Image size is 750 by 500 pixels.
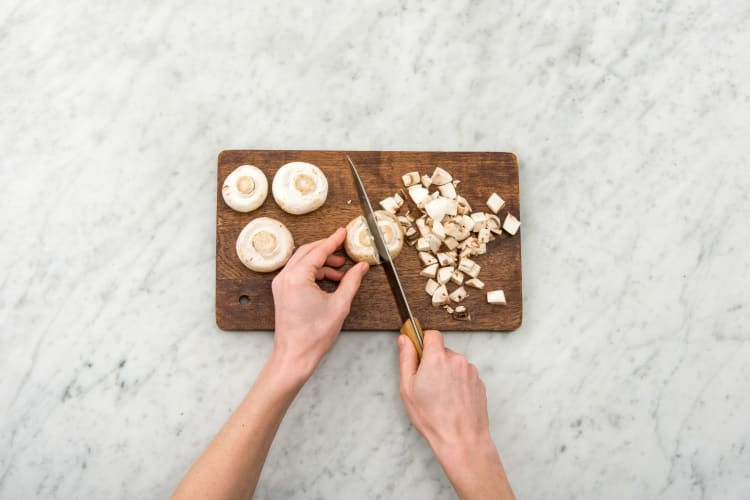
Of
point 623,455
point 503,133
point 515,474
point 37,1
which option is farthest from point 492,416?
point 37,1

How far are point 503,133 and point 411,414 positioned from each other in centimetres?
76

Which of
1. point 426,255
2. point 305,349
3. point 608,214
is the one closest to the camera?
point 305,349

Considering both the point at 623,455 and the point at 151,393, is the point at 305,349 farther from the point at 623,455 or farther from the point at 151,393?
the point at 623,455

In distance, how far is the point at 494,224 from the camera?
1.42 meters

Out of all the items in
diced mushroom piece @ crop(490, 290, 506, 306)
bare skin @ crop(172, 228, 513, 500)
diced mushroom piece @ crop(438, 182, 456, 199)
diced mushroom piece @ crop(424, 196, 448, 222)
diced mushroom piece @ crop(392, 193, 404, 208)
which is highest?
diced mushroom piece @ crop(438, 182, 456, 199)

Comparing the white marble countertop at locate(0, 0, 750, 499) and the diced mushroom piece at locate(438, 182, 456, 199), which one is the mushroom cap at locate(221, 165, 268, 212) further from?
the diced mushroom piece at locate(438, 182, 456, 199)

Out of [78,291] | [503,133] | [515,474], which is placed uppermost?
[503,133]

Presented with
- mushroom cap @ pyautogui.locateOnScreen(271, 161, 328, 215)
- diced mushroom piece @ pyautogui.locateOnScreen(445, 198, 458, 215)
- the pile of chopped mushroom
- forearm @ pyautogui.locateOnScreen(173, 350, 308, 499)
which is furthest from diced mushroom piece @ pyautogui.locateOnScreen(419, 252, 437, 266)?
forearm @ pyautogui.locateOnScreen(173, 350, 308, 499)

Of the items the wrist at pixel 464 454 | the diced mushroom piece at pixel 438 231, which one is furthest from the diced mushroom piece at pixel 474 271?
the wrist at pixel 464 454

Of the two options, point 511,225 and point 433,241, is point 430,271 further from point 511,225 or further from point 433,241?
point 511,225

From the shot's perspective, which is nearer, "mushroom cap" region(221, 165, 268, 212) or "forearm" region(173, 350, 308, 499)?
"forearm" region(173, 350, 308, 499)

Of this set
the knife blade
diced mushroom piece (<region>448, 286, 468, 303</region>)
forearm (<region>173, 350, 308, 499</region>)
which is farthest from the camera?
diced mushroom piece (<region>448, 286, 468, 303</region>)

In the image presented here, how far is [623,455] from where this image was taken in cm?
146

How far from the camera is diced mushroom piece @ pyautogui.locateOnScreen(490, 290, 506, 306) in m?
1.40
